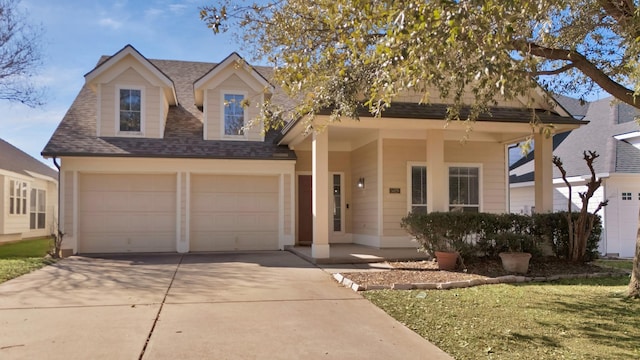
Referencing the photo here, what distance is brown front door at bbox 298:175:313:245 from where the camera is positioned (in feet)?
51.1

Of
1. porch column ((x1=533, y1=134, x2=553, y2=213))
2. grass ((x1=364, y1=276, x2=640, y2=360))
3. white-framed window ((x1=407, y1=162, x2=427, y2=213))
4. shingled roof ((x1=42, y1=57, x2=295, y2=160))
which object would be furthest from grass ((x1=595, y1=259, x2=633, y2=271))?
shingled roof ((x1=42, y1=57, x2=295, y2=160))

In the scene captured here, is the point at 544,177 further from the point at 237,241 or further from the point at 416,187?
the point at 237,241

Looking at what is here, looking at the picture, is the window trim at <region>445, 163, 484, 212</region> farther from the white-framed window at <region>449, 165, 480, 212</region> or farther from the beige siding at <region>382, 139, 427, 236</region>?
the beige siding at <region>382, 139, 427, 236</region>

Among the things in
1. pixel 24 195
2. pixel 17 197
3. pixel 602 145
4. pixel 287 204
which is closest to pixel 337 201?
pixel 287 204

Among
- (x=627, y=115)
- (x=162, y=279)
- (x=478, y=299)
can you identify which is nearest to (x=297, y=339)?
(x=478, y=299)

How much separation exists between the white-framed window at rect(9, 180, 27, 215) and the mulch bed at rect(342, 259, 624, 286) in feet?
53.4

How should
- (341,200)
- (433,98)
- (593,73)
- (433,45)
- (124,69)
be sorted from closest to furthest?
1. (433,45)
2. (593,73)
3. (433,98)
4. (124,69)
5. (341,200)

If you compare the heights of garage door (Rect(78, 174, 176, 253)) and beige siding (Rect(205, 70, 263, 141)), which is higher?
beige siding (Rect(205, 70, 263, 141))

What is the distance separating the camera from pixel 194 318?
622 centimetres

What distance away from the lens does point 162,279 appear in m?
9.16

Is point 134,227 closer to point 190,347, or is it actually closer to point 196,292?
point 196,292

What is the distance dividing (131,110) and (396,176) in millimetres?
7865

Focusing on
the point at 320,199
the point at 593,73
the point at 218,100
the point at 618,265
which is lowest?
the point at 618,265

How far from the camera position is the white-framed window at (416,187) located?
13.9 metres
